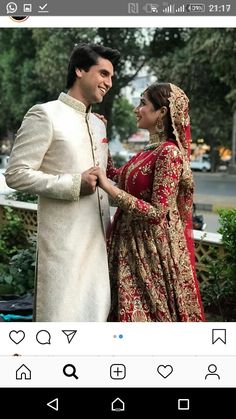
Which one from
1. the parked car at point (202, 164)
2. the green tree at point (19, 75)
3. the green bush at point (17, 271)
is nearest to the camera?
the green bush at point (17, 271)

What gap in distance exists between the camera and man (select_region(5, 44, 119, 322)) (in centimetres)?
157

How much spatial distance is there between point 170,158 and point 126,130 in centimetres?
3170

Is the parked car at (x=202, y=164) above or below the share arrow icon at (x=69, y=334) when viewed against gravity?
above

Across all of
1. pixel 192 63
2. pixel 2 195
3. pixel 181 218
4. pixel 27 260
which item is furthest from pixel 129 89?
pixel 181 218

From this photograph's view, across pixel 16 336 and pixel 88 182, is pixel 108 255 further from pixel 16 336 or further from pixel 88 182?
pixel 16 336

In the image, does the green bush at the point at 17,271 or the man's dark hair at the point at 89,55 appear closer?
the man's dark hair at the point at 89,55

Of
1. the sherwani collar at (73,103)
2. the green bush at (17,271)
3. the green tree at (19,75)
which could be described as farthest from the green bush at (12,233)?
the green tree at (19,75)

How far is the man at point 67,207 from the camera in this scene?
1574 millimetres

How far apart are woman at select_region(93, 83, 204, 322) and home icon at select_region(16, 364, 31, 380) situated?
0.54 m

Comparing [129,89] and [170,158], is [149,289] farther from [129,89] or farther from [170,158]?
[129,89]

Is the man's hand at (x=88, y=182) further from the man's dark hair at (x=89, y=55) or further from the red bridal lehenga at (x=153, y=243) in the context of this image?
the man's dark hair at (x=89, y=55)

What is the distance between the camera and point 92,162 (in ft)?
5.47

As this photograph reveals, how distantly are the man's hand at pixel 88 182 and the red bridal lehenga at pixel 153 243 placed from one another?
0.63 ft
